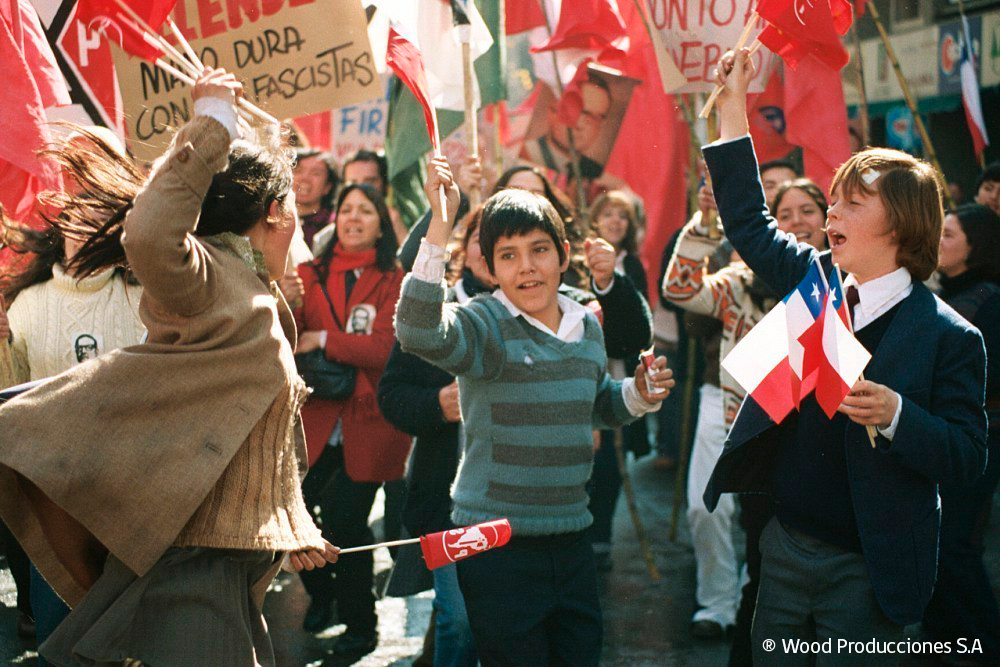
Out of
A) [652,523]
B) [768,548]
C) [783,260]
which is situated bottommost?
[652,523]

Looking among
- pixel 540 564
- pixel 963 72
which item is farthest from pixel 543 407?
pixel 963 72

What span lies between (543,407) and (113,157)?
138cm

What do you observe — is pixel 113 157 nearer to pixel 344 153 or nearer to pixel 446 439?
pixel 446 439

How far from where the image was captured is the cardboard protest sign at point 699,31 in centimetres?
485

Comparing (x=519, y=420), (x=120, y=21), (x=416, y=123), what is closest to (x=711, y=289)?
(x=519, y=420)

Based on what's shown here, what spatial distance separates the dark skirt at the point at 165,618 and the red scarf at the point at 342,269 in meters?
2.75

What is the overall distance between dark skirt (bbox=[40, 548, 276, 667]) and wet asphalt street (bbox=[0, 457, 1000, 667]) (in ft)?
7.49

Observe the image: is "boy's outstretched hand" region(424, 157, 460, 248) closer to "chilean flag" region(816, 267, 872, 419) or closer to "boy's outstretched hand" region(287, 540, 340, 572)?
"boy's outstretched hand" region(287, 540, 340, 572)

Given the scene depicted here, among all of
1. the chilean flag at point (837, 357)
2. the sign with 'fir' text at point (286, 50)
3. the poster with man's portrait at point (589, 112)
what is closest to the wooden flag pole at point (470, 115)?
the sign with 'fir' text at point (286, 50)

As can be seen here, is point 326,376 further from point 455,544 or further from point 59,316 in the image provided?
point 455,544

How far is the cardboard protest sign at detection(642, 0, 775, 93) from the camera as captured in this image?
4848 mm

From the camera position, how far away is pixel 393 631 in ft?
16.7

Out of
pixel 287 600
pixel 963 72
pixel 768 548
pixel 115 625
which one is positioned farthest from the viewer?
pixel 963 72

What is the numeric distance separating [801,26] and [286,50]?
219cm
